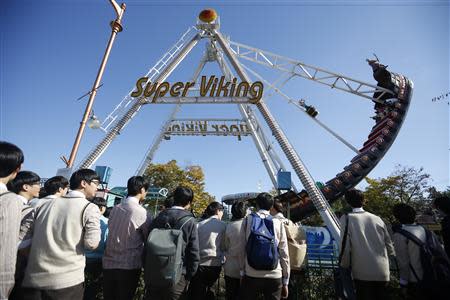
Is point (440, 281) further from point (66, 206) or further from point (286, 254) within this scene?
point (66, 206)

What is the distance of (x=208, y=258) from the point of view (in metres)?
3.79

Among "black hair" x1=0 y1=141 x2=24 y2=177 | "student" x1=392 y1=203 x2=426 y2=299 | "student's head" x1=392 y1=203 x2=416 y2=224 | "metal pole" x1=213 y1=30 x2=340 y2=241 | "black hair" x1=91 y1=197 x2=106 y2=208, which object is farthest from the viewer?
"metal pole" x1=213 y1=30 x2=340 y2=241

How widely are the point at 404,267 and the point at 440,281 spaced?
1.21 ft

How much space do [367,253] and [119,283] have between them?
327cm

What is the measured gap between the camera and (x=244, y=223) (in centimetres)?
355

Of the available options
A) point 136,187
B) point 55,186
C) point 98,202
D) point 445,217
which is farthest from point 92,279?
point 445,217

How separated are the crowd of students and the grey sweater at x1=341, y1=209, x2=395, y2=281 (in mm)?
12

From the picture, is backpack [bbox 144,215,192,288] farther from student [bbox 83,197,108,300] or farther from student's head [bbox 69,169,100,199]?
student [bbox 83,197,108,300]

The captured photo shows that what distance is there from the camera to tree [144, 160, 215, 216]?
115ft

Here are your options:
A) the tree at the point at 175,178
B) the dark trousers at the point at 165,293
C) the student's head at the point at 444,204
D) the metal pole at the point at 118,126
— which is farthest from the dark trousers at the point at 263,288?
the tree at the point at 175,178

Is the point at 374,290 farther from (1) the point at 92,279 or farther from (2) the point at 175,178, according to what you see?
(2) the point at 175,178

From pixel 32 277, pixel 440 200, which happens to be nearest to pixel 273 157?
pixel 440 200

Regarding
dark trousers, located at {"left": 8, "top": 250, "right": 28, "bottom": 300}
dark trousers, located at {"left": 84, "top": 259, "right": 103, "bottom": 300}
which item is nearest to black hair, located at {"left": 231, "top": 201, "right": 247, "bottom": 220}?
dark trousers, located at {"left": 84, "top": 259, "right": 103, "bottom": 300}

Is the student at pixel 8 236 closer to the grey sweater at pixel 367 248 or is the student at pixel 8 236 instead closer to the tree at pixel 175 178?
the grey sweater at pixel 367 248
